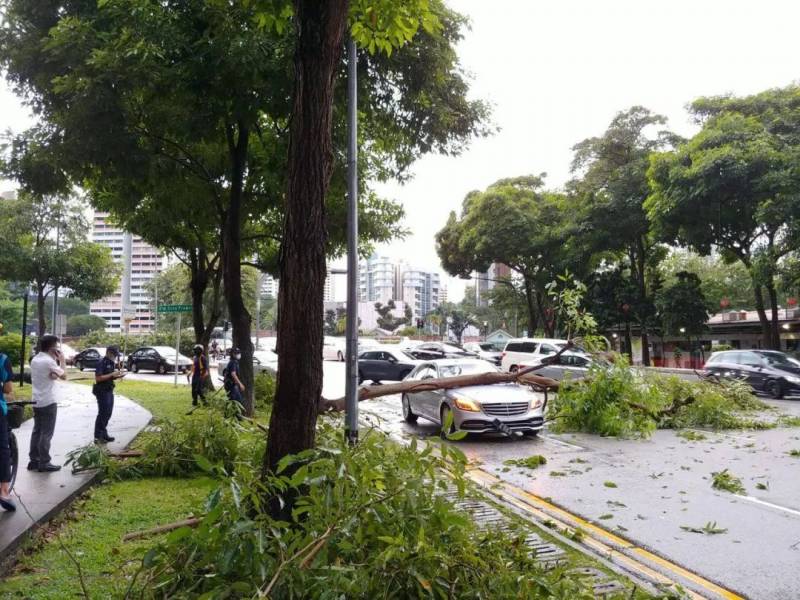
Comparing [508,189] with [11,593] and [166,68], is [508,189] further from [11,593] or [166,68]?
[11,593]

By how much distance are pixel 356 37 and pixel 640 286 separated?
122 feet

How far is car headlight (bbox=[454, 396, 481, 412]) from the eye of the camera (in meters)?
11.8

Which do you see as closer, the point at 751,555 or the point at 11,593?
the point at 11,593

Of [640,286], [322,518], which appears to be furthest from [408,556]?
[640,286]

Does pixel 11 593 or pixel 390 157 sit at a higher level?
pixel 390 157

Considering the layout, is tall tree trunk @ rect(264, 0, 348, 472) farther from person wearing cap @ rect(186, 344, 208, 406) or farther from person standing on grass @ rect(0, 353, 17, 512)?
person wearing cap @ rect(186, 344, 208, 406)

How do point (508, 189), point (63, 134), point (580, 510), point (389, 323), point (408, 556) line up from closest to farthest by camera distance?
point (408, 556) < point (580, 510) < point (63, 134) < point (508, 189) < point (389, 323)

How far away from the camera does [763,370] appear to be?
67.9ft

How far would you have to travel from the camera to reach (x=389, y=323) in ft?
395

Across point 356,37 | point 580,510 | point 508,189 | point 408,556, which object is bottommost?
point 580,510

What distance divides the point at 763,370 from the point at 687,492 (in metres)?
15.1

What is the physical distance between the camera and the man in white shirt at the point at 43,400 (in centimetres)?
800

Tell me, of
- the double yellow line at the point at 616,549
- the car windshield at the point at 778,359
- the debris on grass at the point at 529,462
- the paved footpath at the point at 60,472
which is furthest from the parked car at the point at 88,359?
the double yellow line at the point at 616,549

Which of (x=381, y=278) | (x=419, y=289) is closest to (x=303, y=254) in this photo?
(x=419, y=289)
